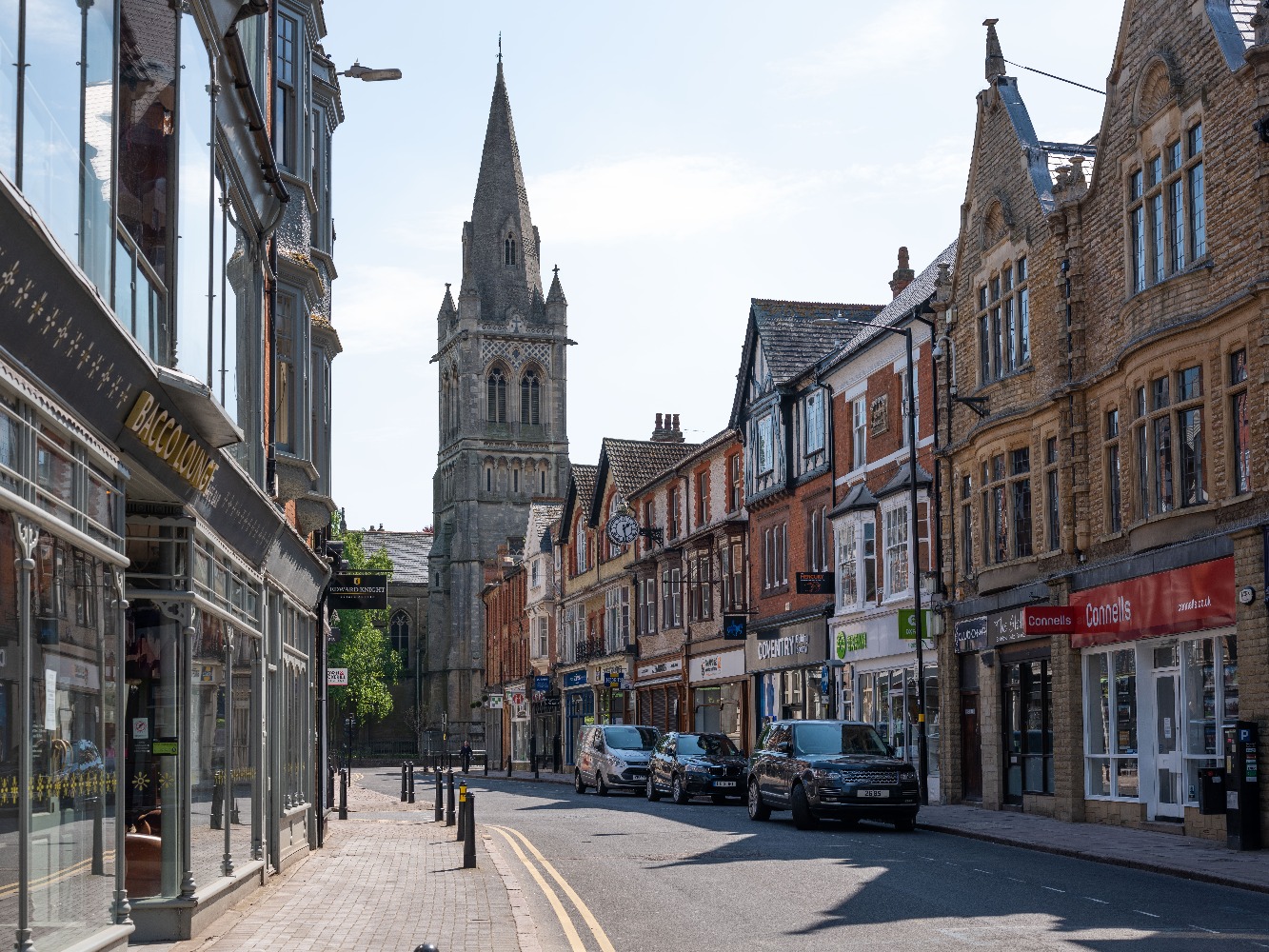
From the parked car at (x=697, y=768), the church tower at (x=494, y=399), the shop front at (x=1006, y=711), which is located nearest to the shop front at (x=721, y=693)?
the parked car at (x=697, y=768)

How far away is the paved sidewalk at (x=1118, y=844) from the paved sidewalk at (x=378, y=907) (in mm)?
7439

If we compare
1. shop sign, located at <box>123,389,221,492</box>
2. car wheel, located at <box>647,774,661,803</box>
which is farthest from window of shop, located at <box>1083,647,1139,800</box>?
shop sign, located at <box>123,389,221,492</box>

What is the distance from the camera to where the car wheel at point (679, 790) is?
36.8m

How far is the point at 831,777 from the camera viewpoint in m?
26.0

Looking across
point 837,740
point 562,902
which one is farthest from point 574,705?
point 562,902

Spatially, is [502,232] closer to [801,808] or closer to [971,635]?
[971,635]

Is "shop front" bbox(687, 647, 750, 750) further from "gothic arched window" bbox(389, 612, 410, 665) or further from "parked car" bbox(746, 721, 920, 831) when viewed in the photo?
"gothic arched window" bbox(389, 612, 410, 665)

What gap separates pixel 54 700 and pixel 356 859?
12.5 meters

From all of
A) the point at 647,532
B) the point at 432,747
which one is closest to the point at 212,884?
the point at 647,532

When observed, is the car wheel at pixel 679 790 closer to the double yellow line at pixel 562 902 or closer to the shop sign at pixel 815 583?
the shop sign at pixel 815 583

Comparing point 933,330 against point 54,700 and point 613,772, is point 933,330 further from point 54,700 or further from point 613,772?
point 54,700

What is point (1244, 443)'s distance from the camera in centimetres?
2227

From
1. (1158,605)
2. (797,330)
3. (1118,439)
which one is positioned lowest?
(1158,605)

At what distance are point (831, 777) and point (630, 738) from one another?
18.3 meters
